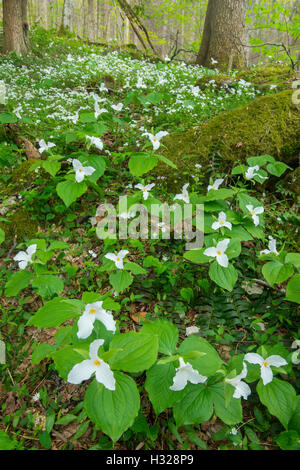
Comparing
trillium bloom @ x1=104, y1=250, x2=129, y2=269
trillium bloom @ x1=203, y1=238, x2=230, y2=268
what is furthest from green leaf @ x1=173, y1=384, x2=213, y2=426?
trillium bloom @ x1=104, y1=250, x2=129, y2=269

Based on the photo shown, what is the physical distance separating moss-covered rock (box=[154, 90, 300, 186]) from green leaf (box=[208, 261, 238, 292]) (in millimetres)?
1501

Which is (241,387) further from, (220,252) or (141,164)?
(141,164)

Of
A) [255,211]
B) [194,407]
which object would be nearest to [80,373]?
[194,407]

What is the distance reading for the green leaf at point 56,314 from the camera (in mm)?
1344

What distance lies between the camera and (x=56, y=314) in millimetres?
1369

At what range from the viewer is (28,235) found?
2.73 meters

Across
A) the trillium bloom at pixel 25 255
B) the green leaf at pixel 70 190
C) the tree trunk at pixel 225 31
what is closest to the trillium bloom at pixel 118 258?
the trillium bloom at pixel 25 255

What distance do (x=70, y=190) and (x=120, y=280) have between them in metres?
1.12

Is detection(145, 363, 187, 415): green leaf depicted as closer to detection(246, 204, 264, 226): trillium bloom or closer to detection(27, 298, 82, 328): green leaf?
detection(27, 298, 82, 328): green leaf

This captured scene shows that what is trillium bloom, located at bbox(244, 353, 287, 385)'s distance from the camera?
4.39 ft

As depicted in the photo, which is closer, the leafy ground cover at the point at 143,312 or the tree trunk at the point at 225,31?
the leafy ground cover at the point at 143,312

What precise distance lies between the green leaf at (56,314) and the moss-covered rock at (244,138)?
2.08m

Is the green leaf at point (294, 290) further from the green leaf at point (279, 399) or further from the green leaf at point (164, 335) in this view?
the green leaf at point (164, 335)
